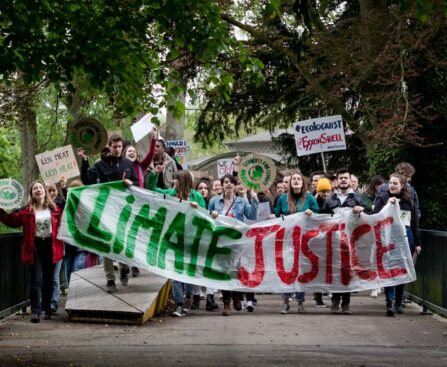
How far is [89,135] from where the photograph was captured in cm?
1772

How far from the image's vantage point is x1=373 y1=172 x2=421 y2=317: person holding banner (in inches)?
549

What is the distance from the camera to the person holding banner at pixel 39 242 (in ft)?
44.1

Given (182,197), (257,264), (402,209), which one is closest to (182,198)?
(182,197)

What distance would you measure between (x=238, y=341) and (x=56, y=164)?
8740 millimetres

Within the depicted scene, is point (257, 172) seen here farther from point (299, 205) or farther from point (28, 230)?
point (28, 230)

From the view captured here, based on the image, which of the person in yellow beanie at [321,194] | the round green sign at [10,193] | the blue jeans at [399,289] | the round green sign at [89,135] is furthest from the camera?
the round green sign at [10,193]

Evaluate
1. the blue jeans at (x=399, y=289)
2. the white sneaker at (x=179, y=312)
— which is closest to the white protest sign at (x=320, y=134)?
the blue jeans at (x=399, y=289)

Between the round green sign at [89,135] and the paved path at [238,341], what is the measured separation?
4.59 metres

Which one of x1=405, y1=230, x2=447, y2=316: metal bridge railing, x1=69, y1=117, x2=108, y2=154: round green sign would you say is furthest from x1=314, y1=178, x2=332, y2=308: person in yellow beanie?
x1=69, y1=117, x2=108, y2=154: round green sign

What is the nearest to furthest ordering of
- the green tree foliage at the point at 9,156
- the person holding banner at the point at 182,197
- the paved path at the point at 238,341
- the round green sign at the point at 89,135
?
the paved path at the point at 238,341, the person holding banner at the point at 182,197, the round green sign at the point at 89,135, the green tree foliage at the point at 9,156

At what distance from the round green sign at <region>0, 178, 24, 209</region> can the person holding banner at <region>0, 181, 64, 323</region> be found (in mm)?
4363

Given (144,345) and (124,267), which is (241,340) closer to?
(144,345)

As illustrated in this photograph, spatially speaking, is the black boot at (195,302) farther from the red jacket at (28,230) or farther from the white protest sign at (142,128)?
the white protest sign at (142,128)

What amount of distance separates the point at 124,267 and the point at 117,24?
430 centimetres
